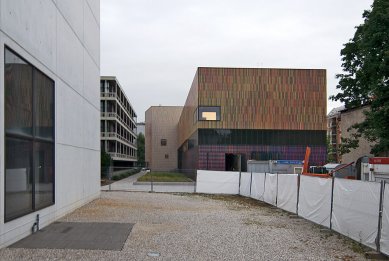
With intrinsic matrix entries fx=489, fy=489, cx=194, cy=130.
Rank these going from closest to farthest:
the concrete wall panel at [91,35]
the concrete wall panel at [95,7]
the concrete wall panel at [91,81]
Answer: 1. the concrete wall panel at [91,81]
2. the concrete wall panel at [91,35]
3. the concrete wall panel at [95,7]

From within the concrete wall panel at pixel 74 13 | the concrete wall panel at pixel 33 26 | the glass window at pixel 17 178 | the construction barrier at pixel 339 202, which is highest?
the concrete wall panel at pixel 74 13

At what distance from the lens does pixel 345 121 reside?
47750 millimetres

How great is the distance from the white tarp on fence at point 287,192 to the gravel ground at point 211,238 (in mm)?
473

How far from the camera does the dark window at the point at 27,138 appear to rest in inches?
424

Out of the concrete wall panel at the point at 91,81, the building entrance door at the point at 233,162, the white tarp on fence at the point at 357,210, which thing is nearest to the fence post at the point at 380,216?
the white tarp on fence at the point at 357,210

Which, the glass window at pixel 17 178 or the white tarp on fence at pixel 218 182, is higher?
the glass window at pixel 17 178

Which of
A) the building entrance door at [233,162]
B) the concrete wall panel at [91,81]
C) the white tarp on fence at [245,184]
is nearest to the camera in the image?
the concrete wall panel at [91,81]

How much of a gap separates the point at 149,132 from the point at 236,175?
83632 mm

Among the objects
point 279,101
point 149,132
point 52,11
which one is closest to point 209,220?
point 52,11

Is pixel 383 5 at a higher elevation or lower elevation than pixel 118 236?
higher

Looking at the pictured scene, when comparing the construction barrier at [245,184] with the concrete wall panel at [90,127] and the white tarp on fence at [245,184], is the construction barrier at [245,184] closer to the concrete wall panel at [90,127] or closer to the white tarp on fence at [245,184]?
the white tarp on fence at [245,184]

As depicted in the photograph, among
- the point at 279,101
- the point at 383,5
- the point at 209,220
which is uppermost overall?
the point at 383,5

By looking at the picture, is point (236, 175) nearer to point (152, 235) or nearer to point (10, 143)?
point (152, 235)

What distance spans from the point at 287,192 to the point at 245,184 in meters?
9.82
